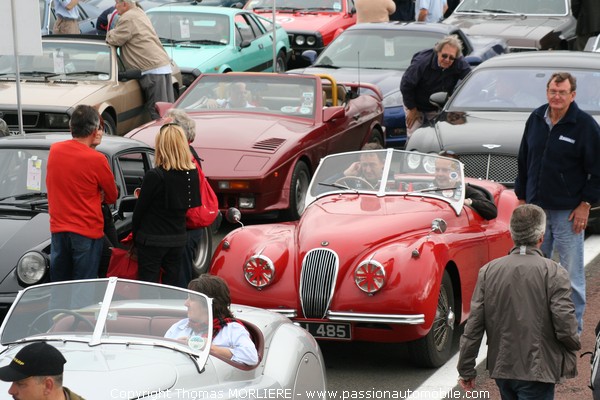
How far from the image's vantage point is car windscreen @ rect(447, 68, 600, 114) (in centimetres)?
1267

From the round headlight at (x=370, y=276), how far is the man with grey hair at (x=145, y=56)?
8064 millimetres

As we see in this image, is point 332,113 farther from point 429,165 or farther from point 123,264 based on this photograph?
point 123,264

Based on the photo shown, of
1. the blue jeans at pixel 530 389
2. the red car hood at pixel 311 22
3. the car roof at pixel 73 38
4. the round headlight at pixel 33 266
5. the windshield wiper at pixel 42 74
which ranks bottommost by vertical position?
the round headlight at pixel 33 266

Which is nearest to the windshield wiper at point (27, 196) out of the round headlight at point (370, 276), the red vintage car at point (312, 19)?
the round headlight at point (370, 276)

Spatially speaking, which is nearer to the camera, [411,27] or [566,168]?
[566,168]

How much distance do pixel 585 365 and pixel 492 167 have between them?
134 inches

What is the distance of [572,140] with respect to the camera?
8.76 m

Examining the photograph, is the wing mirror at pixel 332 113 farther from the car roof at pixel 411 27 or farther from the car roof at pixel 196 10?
the car roof at pixel 196 10

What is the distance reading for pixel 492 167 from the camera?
11695mm

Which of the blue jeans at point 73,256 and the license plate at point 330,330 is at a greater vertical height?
the blue jeans at point 73,256

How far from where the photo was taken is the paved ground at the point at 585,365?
317 inches

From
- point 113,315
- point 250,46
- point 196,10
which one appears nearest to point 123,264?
point 113,315

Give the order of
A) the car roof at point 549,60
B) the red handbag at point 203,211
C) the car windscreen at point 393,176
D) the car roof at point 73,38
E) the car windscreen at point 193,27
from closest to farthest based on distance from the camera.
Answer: the red handbag at point 203,211
the car windscreen at point 393,176
the car roof at point 549,60
the car roof at point 73,38
the car windscreen at point 193,27

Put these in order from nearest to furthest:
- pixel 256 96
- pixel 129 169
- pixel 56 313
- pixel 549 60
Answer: pixel 56 313 < pixel 129 169 < pixel 549 60 < pixel 256 96
